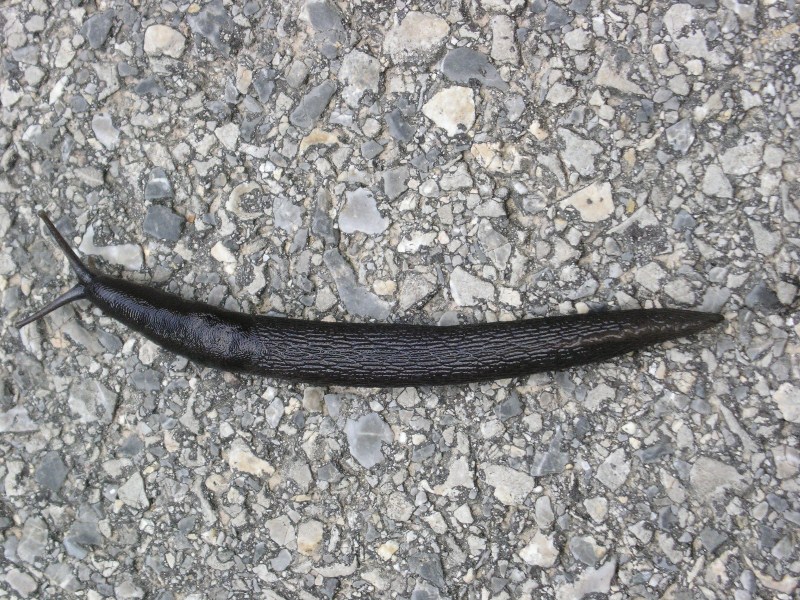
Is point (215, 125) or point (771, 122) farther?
point (215, 125)

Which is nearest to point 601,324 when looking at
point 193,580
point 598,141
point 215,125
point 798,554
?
point 598,141

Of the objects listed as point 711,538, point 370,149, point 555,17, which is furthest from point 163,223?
point 711,538

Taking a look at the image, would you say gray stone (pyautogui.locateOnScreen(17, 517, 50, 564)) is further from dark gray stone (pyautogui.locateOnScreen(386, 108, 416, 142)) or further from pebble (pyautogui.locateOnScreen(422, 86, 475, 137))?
pebble (pyautogui.locateOnScreen(422, 86, 475, 137))

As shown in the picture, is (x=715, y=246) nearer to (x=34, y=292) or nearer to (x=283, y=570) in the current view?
(x=283, y=570)

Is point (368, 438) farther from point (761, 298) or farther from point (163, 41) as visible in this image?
point (163, 41)

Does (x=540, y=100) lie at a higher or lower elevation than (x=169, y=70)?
lower

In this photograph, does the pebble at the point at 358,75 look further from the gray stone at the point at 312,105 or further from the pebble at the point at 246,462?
the pebble at the point at 246,462
